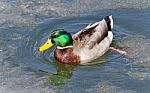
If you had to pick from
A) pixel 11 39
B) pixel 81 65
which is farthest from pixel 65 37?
pixel 11 39

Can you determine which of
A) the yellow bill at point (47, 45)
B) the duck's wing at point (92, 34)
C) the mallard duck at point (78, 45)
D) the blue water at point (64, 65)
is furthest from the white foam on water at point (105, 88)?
the yellow bill at point (47, 45)

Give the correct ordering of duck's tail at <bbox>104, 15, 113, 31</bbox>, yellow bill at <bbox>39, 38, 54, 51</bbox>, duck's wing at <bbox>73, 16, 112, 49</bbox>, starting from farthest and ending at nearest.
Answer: duck's tail at <bbox>104, 15, 113, 31</bbox> < duck's wing at <bbox>73, 16, 112, 49</bbox> < yellow bill at <bbox>39, 38, 54, 51</bbox>

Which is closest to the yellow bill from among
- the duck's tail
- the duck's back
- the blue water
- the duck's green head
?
the duck's green head

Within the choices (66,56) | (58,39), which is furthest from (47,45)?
(66,56)

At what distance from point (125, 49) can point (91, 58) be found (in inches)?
22.7

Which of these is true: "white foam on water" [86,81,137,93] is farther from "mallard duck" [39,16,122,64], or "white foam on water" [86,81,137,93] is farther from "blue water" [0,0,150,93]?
"mallard duck" [39,16,122,64]

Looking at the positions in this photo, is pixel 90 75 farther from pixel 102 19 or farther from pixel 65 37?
pixel 102 19

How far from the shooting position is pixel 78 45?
6875mm

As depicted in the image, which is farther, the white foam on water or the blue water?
the blue water

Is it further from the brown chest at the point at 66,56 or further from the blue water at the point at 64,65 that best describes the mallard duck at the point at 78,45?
the blue water at the point at 64,65

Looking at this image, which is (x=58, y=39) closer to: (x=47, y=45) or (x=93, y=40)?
(x=47, y=45)

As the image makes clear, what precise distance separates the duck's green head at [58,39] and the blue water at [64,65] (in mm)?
224

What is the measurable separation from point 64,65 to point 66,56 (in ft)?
0.46

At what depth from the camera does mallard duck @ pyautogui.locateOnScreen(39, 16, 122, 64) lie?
22.3 ft
